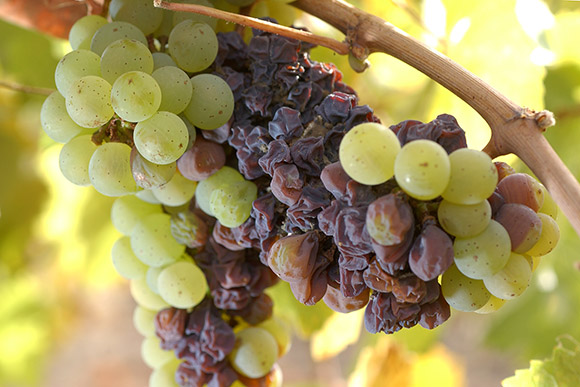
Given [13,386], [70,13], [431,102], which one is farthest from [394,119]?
[13,386]

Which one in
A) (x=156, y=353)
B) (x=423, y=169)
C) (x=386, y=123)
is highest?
(x=423, y=169)

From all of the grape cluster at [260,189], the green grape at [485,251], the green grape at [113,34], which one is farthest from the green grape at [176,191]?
the green grape at [485,251]

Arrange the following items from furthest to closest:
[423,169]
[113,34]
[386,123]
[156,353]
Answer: [386,123] → [156,353] → [113,34] → [423,169]

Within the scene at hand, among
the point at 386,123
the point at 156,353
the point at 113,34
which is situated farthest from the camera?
the point at 386,123

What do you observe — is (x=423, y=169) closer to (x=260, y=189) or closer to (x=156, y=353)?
(x=260, y=189)

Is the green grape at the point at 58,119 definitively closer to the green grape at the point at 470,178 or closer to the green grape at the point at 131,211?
the green grape at the point at 131,211

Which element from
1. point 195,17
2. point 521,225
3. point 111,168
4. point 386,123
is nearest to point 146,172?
point 111,168

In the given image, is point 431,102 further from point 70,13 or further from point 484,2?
point 70,13
